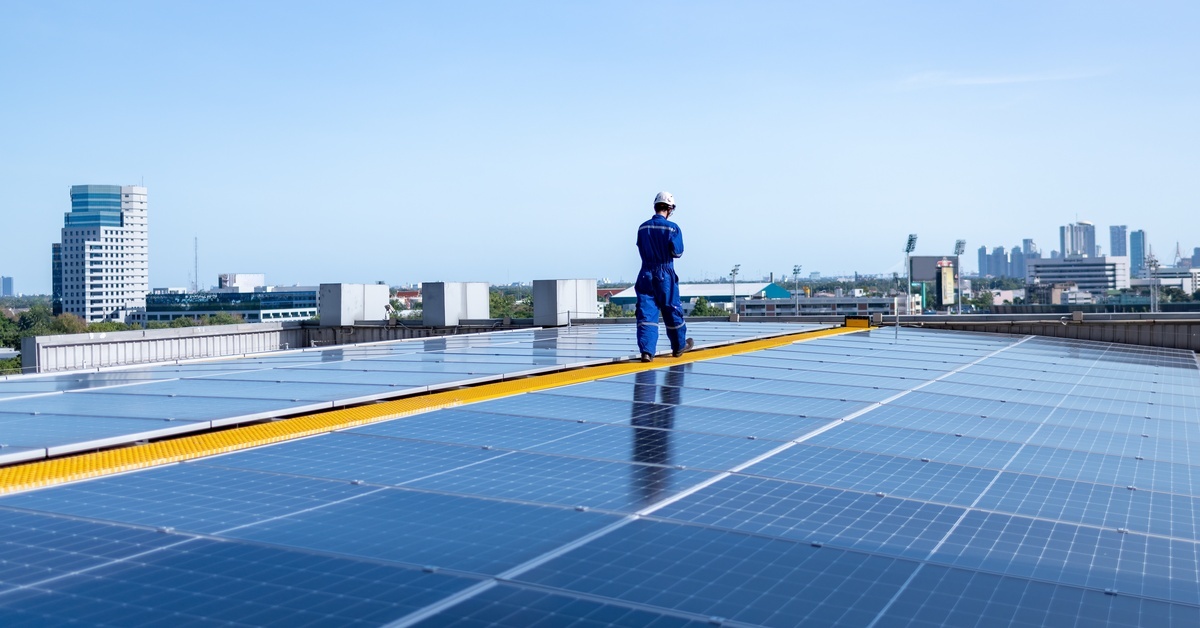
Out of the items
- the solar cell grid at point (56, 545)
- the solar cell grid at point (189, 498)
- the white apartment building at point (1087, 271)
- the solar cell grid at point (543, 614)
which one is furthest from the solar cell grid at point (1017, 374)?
the white apartment building at point (1087, 271)

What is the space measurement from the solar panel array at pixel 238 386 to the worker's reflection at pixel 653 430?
1857 mm

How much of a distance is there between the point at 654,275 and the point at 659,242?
476 millimetres

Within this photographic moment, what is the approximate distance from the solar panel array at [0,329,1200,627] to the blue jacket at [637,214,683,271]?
4.74 meters

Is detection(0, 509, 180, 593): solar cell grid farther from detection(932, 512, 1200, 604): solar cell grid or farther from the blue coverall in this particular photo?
the blue coverall

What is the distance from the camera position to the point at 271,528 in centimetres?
536

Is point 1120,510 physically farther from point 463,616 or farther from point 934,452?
point 463,616

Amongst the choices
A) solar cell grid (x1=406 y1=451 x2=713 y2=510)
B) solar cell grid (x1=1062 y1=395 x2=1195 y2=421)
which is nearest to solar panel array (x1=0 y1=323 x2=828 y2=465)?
solar cell grid (x1=406 y1=451 x2=713 y2=510)

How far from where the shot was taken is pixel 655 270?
14375 millimetres

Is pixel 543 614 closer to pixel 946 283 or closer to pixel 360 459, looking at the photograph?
pixel 360 459

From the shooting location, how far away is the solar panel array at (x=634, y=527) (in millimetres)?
4348

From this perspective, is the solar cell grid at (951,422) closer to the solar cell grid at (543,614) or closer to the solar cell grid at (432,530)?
the solar cell grid at (432,530)

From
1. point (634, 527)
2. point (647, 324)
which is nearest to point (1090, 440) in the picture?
point (634, 527)

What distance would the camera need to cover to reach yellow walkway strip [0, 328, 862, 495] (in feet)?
22.1

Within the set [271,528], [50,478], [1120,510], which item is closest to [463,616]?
[271,528]
